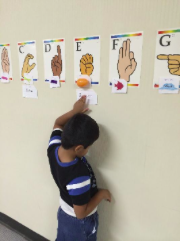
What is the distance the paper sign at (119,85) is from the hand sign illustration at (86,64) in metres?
0.12

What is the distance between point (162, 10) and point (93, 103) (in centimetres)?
44

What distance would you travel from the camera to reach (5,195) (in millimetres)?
1394

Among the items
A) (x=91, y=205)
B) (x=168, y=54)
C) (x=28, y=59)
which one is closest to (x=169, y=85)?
(x=168, y=54)

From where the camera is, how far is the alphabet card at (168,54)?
67cm

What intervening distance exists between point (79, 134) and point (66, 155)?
0.41 feet

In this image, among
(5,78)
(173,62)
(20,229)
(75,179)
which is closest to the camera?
(173,62)

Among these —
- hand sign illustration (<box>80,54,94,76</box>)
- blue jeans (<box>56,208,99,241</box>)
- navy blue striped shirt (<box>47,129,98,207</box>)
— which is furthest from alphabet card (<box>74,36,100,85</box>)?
blue jeans (<box>56,208,99,241</box>)

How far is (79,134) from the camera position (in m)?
0.76

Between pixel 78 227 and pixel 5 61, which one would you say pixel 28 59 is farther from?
pixel 78 227

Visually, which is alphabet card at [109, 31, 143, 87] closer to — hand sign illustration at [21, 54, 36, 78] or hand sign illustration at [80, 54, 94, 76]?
hand sign illustration at [80, 54, 94, 76]

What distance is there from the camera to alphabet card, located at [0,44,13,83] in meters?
1.05

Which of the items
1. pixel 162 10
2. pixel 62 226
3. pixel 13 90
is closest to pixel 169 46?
pixel 162 10

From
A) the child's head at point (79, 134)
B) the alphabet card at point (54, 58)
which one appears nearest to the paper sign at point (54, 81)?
the alphabet card at point (54, 58)

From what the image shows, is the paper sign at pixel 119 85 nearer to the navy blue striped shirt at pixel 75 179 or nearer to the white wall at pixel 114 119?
the white wall at pixel 114 119
